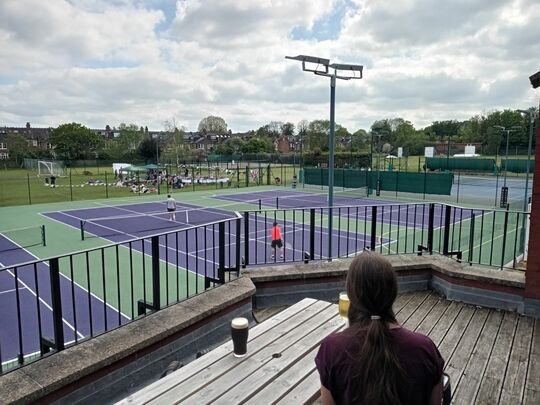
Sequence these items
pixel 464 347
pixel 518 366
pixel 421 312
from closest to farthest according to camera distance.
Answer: pixel 518 366 → pixel 464 347 → pixel 421 312

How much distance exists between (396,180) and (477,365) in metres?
31.8

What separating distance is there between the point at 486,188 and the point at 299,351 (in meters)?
43.8

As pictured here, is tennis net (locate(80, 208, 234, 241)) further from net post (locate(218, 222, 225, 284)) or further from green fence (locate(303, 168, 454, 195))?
green fence (locate(303, 168, 454, 195))

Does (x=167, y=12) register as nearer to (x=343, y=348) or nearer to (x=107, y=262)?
(x=107, y=262)

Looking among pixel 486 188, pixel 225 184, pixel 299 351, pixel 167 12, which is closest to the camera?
pixel 299 351

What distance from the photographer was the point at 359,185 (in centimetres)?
3719

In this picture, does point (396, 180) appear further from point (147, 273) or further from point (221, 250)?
point (221, 250)

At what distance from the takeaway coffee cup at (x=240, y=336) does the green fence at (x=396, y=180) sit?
31.1 metres

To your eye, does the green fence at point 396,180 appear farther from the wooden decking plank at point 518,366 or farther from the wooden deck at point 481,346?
the wooden decking plank at point 518,366

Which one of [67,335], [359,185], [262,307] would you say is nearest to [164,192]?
[359,185]

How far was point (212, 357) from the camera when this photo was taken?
2.69m

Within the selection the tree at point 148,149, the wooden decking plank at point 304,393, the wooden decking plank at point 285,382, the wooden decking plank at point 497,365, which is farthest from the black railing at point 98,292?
the tree at point 148,149

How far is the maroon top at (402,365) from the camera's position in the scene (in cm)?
162

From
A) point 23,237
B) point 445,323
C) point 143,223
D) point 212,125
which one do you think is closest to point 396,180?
point 143,223
